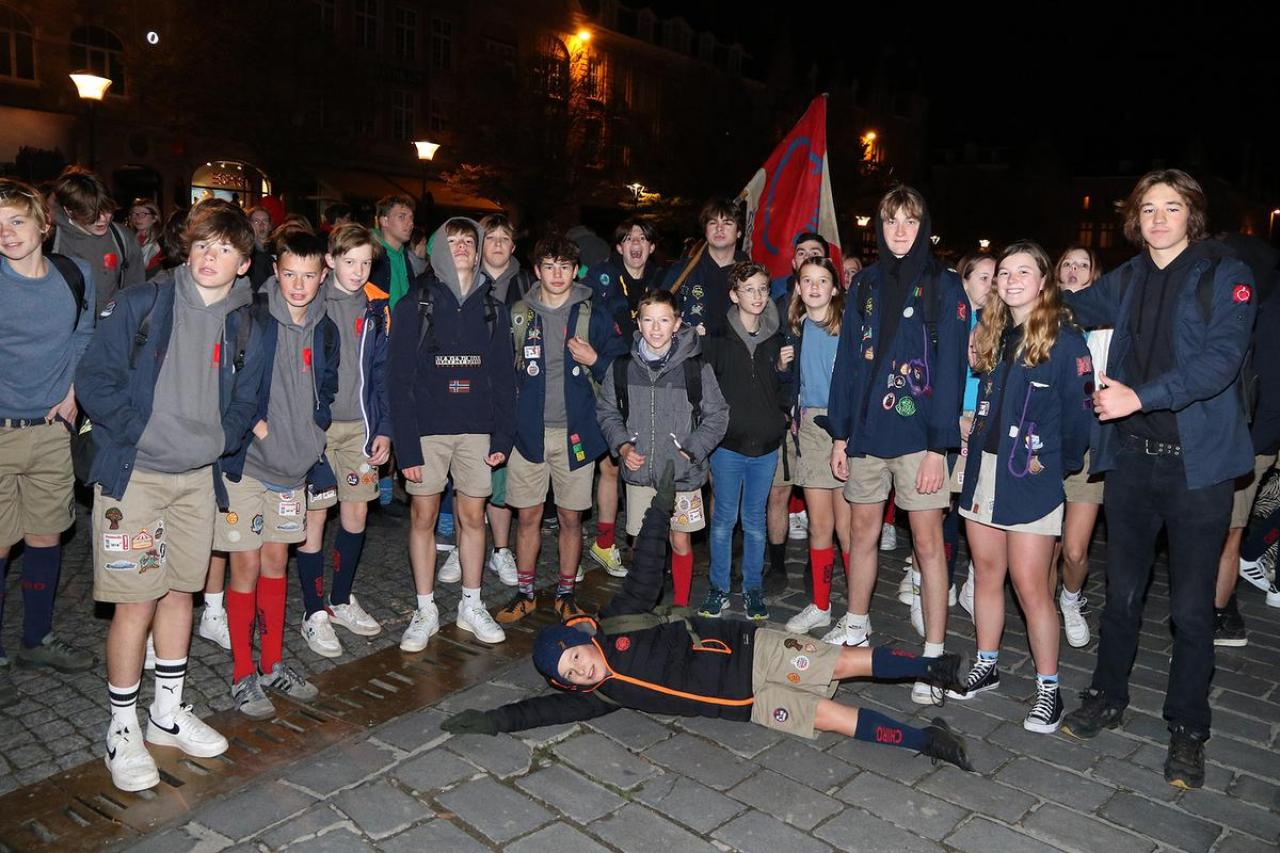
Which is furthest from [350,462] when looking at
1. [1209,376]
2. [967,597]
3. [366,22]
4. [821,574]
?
[366,22]

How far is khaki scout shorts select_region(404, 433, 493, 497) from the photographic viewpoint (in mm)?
5469

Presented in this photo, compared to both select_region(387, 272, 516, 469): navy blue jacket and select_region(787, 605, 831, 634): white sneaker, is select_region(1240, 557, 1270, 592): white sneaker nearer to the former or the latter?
select_region(787, 605, 831, 634): white sneaker

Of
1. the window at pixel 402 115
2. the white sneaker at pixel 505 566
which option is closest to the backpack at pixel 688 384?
the white sneaker at pixel 505 566

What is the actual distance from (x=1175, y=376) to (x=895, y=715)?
202 centimetres

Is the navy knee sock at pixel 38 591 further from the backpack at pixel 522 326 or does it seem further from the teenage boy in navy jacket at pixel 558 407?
the backpack at pixel 522 326

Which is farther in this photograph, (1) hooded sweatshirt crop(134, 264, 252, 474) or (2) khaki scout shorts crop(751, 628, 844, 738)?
(2) khaki scout shorts crop(751, 628, 844, 738)

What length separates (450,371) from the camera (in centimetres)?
547

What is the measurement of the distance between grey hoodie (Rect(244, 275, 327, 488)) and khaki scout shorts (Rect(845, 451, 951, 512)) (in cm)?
284

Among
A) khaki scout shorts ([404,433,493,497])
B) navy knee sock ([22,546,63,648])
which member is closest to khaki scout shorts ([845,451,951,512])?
khaki scout shorts ([404,433,493,497])

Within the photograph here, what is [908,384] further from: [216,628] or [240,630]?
[216,628]

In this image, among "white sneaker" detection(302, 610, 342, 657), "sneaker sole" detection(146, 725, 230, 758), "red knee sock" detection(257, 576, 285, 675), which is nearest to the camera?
"sneaker sole" detection(146, 725, 230, 758)

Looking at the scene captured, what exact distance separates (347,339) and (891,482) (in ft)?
10.1

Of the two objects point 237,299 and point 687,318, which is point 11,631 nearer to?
point 237,299

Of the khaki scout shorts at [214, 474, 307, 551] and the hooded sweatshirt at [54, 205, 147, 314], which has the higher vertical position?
the hooded sweatshirt at [54, 205, 147, 314]
